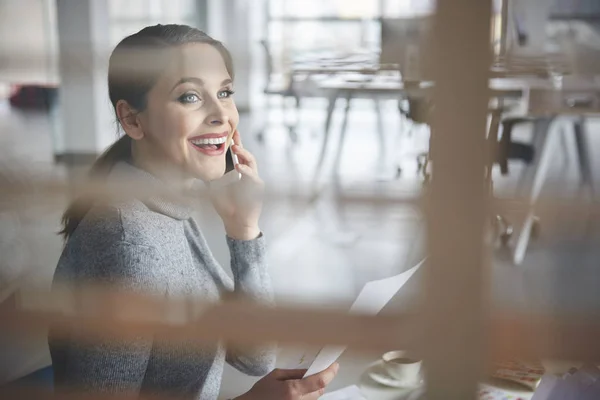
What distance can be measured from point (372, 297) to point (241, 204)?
395 millimetres

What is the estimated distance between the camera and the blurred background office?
659 millimetres

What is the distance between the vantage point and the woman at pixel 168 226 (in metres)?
0.94

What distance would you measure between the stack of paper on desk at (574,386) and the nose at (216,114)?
61cm

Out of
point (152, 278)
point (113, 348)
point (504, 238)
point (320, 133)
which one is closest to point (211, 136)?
point (152, 278)

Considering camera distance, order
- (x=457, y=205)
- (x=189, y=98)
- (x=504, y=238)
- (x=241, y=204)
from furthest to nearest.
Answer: (x=504, y=238) → (x=241, y=204) → (x=189, y=98) → (x=457, y=205)

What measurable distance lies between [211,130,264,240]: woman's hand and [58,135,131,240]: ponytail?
0.16 metres

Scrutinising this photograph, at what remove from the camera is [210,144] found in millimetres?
1045

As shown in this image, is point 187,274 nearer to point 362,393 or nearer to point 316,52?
point 362,393

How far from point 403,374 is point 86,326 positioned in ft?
2.34

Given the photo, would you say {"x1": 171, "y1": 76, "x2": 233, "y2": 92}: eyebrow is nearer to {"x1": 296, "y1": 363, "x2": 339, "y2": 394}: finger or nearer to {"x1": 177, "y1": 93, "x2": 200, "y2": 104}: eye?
{"x1": 177, "y1": 93, "x2": 200, "y2": 104}: eye

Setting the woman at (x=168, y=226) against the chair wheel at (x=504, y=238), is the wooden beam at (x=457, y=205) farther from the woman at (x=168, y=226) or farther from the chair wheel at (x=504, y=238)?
the chair wheel at (x=504, y=238)

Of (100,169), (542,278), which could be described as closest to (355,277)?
(542,278)

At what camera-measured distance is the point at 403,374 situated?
43.6 inches

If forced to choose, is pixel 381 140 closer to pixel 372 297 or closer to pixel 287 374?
pixel 287 374
